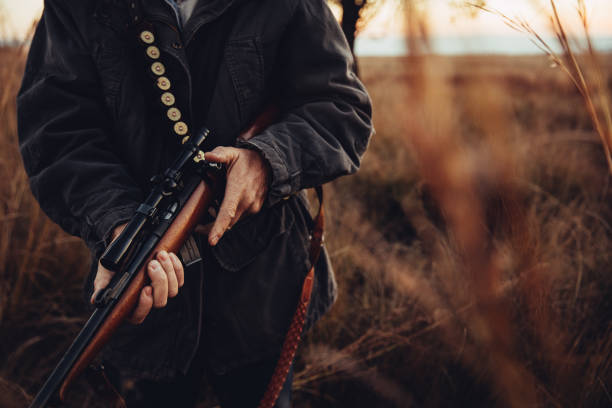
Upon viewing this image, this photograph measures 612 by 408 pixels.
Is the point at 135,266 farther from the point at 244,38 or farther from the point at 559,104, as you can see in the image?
the point at 559,104

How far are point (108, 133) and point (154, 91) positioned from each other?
0.76 ft

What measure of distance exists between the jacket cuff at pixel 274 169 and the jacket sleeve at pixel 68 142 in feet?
1.24

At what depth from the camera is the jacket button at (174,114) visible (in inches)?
46.3

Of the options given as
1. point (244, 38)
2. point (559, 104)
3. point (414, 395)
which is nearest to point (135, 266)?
point (244, 38)

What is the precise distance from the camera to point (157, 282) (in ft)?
3.33

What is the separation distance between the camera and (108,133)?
1.28 meters

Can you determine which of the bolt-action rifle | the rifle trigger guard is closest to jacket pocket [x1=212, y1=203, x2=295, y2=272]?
the bolt-action rifle

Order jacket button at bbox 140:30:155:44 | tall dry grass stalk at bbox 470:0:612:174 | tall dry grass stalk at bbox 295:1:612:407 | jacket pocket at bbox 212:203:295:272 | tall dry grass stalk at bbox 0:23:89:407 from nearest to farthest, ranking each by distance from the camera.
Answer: tall dry grass stalk at bbox 295:1:612:407 → tall dry grass stalk at bbox 470:0:612:174 → jacket button at bbox 140:30:155:44 → jacket pocket at bbox 212:203:295:272 → tall dry grass stalk at bbox 0:23:89:407

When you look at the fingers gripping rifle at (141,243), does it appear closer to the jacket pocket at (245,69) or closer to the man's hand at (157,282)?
the man's hand at (157,282)

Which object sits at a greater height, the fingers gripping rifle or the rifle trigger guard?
the rifle trigger guard

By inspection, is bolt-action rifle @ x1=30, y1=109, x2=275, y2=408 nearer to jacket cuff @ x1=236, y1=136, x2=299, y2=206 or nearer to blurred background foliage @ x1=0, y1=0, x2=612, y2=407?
jacket cuff @ x1=236, y1=136, x2=299, y2=206

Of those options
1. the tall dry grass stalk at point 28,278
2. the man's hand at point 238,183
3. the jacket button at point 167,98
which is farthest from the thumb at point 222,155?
the tall dry grass stalk at point 28,278

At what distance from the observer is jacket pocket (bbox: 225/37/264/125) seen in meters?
1.19

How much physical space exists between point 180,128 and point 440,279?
173 cm
